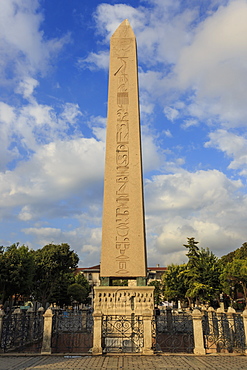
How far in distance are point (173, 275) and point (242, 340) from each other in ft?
101

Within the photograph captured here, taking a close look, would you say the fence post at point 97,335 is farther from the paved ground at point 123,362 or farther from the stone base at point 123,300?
the stone base at point 123,300

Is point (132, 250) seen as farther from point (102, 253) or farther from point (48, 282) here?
point (48, 282)

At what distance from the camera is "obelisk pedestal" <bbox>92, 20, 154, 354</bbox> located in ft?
32.2

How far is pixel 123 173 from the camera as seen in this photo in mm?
11766

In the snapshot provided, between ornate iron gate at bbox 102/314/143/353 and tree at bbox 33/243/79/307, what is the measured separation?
21.2 meters

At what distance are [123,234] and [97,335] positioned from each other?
10.7 ft

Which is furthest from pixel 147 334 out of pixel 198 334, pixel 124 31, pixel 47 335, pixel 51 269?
pixel 51 269

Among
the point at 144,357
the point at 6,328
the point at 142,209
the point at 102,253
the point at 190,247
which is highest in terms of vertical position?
the point at 190,247

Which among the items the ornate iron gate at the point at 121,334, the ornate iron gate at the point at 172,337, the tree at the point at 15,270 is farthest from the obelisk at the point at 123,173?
the tree at the point at 15,270

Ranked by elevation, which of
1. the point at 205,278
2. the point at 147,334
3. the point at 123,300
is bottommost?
the point at 147,334

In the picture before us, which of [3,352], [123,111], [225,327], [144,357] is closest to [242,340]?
[225,327]

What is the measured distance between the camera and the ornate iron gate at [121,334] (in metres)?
9.43

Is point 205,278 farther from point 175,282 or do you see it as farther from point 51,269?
point 51,269

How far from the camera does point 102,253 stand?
1078cm
